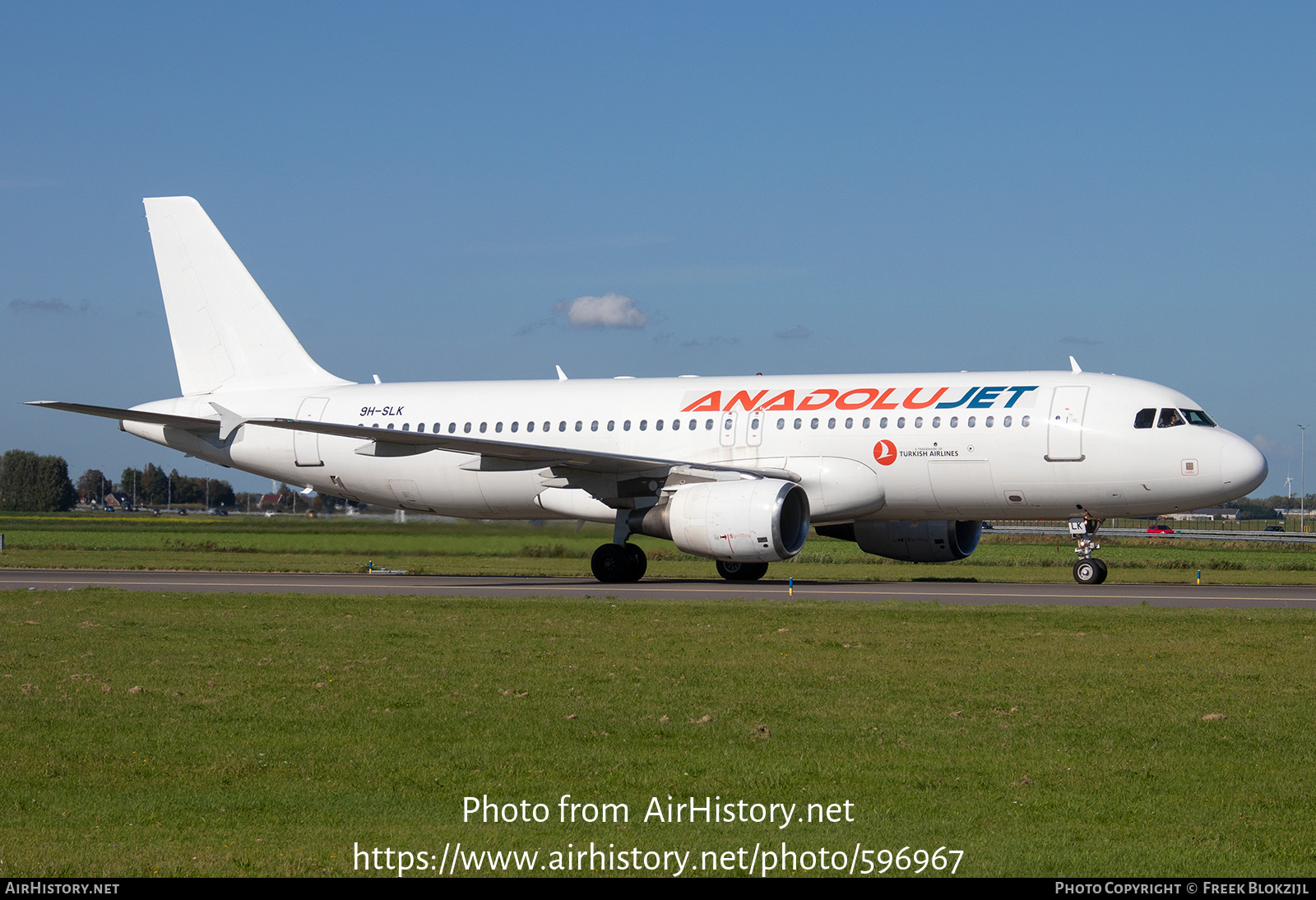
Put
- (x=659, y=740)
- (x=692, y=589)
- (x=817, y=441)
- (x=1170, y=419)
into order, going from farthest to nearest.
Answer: (x=817, y=441) → (x=1170, y=419) → (x=692, y=589) → (x=659, y=740)

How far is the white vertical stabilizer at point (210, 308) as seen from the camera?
32719mm

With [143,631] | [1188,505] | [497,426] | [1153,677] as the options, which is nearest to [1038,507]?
[1188,505]

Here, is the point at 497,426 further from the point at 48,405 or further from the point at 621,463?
the point at 48,405

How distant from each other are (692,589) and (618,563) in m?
3.21

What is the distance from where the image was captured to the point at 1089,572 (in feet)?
83.4

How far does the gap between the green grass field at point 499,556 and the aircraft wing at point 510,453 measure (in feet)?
8.53

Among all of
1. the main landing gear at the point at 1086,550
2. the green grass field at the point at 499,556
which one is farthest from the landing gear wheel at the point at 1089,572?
the green grass field at the point at 499,556

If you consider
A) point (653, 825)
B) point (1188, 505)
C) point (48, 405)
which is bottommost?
point (653, 825)

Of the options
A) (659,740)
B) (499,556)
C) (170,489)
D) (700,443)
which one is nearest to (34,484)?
(170,489)

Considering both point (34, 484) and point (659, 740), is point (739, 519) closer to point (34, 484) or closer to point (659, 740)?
point (659, 740)

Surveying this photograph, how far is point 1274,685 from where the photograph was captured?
1165 centimetres

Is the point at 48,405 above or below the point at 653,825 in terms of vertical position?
above

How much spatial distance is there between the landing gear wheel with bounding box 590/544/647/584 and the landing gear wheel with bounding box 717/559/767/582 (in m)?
1.87

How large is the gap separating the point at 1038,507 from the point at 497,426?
12.1 meters
